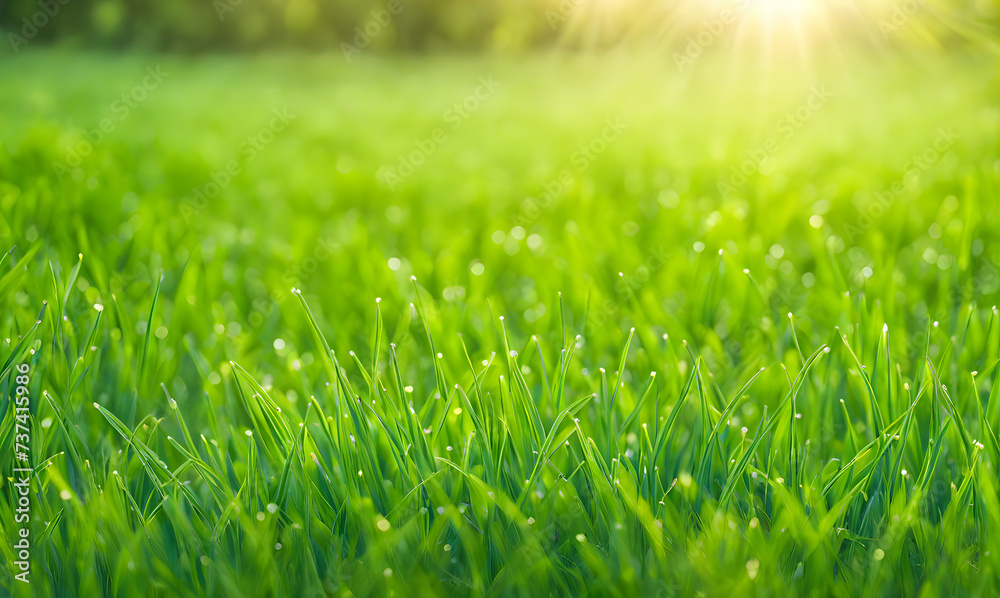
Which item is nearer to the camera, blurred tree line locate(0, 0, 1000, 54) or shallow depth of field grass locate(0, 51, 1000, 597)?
shallow depth of field grass locate(0, 51, 1000, 597)

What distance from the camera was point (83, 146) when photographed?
3057 millimetres

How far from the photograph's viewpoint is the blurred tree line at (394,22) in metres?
6.85

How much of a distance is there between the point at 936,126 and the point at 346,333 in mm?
4300

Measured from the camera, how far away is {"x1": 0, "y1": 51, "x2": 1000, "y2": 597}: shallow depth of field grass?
1.08 metres

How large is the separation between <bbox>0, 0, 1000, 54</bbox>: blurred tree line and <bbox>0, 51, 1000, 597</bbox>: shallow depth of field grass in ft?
10.7

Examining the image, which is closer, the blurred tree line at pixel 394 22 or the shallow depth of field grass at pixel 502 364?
the shallow depth of field grass at pixel 502 364

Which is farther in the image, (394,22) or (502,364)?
(394,22)

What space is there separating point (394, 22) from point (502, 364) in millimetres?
7621

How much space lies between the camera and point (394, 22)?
8.37 m

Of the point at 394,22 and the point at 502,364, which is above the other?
the point at 394,22

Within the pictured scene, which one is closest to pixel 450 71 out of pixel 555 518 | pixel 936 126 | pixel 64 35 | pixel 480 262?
pixel 64 35

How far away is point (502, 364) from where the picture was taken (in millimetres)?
1555

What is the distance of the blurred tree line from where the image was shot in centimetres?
685

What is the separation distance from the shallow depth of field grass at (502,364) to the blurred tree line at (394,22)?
3262mm
